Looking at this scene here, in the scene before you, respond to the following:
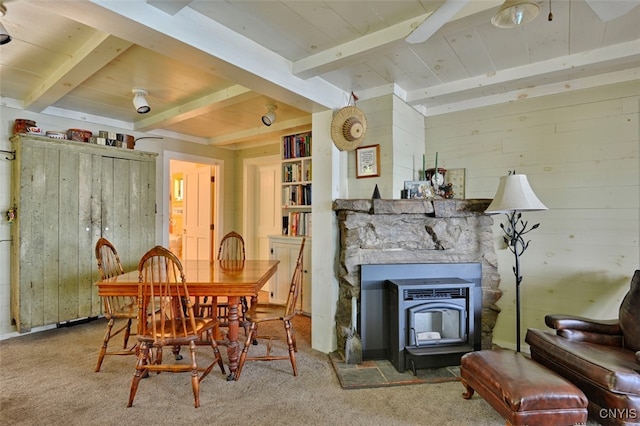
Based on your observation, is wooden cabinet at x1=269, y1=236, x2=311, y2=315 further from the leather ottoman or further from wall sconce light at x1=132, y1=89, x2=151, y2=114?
the leather ottoman

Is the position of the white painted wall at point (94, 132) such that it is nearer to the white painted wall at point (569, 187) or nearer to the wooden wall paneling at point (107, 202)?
the wooden wall paneling at point (107, 202)

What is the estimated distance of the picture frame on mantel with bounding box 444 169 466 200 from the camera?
3.13 m

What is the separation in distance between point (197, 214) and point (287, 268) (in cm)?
224

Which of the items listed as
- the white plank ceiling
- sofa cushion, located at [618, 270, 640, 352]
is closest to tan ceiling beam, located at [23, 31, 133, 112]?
the white plank ceiling


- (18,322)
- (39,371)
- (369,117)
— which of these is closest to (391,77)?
(369,117)

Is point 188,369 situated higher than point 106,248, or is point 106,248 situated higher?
point 106,248

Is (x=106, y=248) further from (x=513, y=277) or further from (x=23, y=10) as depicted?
(x=513, y=277)

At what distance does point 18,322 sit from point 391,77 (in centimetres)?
405

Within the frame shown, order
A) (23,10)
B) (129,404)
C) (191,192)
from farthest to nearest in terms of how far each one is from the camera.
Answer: (191,192)
(129,404)
(23,10)

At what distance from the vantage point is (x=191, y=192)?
5.68 m

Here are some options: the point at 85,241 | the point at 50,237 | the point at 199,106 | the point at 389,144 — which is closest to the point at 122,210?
the point at 85,241

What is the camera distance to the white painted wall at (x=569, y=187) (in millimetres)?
2498

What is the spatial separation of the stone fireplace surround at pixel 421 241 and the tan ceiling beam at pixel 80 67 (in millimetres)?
1893

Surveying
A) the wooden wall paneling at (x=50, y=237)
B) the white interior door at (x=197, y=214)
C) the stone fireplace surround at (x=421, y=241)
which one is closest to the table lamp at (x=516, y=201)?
the stone fireplace surround at (x=421, y=241)
